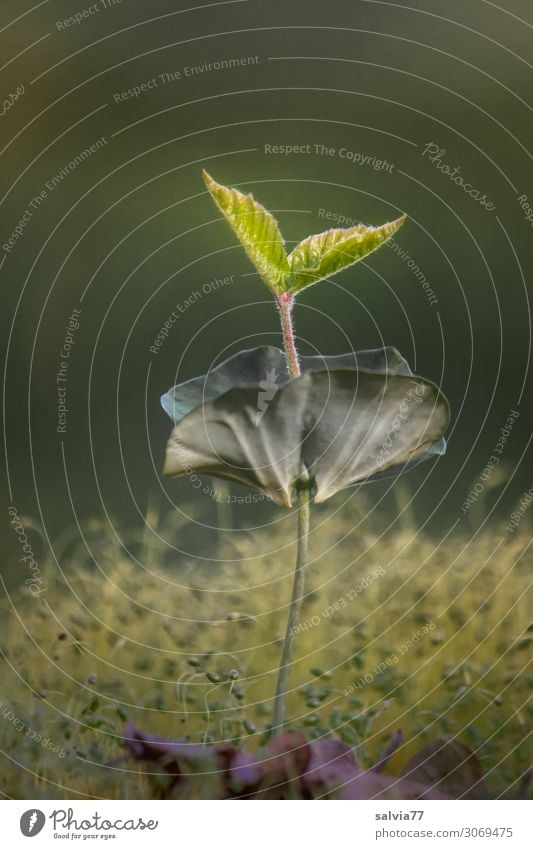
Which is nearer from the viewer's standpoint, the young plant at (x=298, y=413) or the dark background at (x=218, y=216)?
the young plant at (x=298, y=413)

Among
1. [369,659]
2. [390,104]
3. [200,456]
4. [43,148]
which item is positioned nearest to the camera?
[200,456]

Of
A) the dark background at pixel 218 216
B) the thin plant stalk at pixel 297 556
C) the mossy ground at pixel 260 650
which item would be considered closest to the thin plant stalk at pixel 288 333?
the thin plant stalk at pixel 297 556

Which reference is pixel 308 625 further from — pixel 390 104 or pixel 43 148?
pixel 390 104

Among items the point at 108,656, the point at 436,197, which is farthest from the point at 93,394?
the point at 108,656

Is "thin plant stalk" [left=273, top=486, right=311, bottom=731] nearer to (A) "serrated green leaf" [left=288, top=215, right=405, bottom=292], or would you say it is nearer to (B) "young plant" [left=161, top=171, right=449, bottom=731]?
(B) "young plant" [left=161, top=171, right=449, bottom=731]

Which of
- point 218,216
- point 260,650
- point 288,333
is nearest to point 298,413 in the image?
point 288,333

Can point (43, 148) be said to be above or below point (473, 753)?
above

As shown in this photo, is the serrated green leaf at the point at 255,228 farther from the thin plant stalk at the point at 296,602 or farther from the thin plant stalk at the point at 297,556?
the thin plant stalk at the point at 296,602
